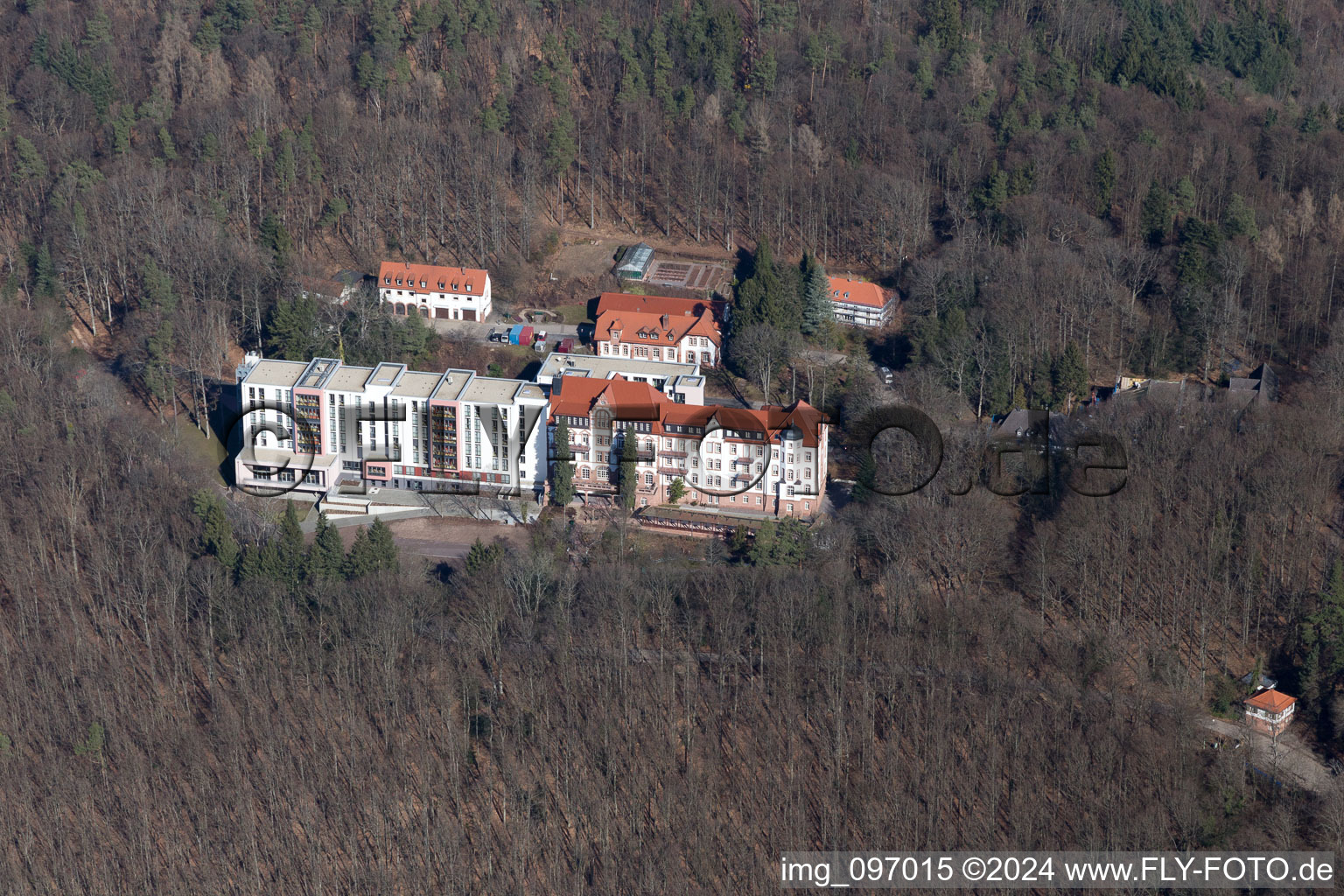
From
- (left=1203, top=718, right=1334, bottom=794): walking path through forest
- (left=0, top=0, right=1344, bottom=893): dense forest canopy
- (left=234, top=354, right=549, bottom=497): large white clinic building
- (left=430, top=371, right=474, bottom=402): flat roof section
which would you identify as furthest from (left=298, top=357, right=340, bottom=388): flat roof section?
(left=1203, top=718, right=1334, bottom=794): walking path through forest

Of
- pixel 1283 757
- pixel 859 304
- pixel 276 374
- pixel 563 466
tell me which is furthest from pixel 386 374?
pixel 1283 757

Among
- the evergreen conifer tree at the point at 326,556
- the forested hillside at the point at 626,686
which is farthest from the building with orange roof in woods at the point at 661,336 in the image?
the evergreen conifer tree at the point at 326,556

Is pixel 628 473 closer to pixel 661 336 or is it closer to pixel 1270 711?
pixel 661 336

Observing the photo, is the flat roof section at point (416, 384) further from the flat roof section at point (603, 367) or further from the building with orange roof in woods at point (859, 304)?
the building with orange roof in woods at point (859, 304)

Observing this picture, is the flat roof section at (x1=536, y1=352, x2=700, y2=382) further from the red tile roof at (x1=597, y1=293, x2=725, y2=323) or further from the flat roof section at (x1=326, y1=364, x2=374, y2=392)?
the flat roof section at (x1=326, y1=364, x2=374, y2=392)

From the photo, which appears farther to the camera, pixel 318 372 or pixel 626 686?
pixel 318 372
